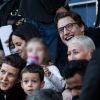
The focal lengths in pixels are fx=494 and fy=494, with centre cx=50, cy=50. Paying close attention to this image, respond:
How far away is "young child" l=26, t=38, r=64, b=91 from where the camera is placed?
411cm

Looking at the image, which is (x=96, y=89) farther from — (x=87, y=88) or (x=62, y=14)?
(x=62, y=14)

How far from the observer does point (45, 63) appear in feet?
14.2

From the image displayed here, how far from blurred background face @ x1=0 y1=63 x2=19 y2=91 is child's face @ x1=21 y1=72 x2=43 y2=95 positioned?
33cm

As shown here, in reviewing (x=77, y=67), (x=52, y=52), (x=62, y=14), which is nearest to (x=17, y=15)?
(x=52, y=52)

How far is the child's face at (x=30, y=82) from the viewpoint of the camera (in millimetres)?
3885

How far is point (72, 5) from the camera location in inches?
280

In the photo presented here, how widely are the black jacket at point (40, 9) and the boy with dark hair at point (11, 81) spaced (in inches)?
40.1

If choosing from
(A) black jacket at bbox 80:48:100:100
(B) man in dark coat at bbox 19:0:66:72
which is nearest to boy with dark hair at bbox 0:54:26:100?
(B) man in dark coat at bbox 19:0:66:72

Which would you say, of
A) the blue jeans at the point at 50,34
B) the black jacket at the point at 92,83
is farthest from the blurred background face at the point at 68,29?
the black jacket at the point at 92,83

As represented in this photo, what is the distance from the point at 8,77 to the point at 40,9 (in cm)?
125

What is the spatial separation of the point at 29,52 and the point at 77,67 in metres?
1.31

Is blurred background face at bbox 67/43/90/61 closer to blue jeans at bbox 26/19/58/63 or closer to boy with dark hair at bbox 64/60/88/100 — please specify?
boy with dark hair at bbox 64/60/88/100

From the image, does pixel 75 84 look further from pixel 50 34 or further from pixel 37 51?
pixel 50 34

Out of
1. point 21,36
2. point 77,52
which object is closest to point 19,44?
point 21,36
